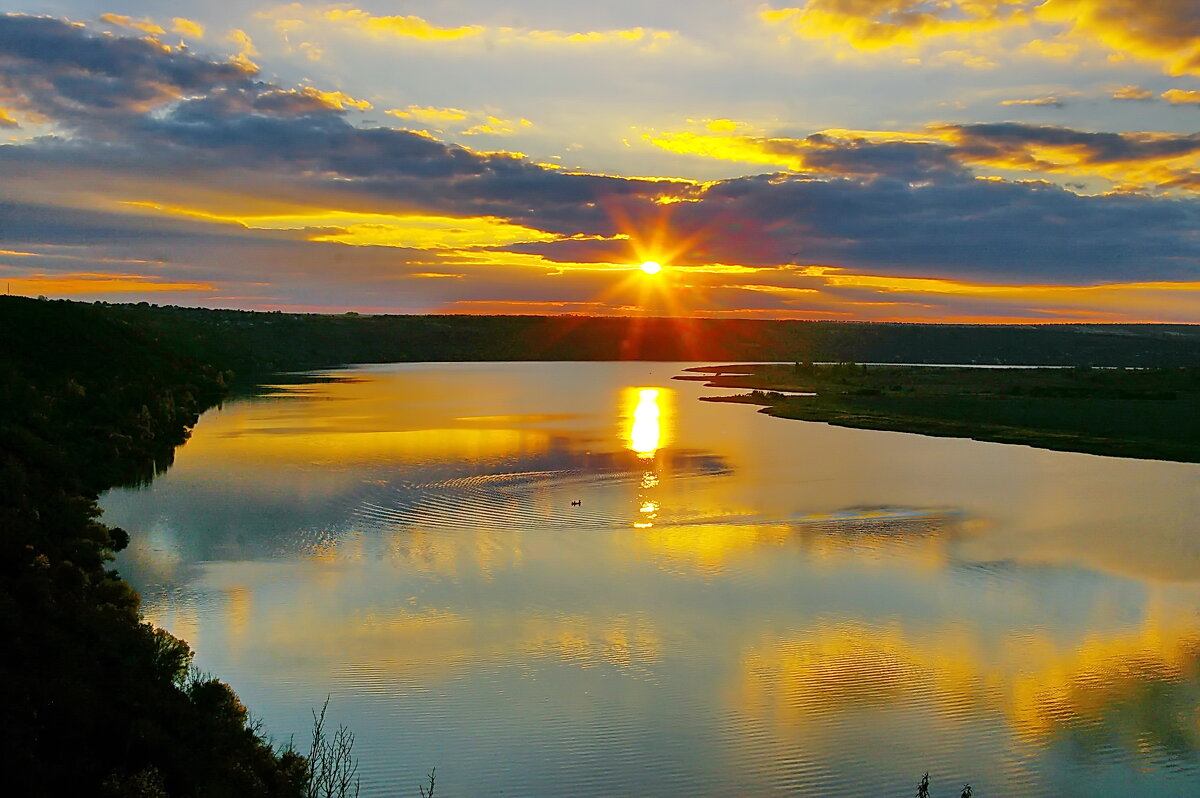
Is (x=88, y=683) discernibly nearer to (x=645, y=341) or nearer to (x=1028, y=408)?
(x=1028, y=408)

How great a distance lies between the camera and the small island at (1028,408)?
3847cm

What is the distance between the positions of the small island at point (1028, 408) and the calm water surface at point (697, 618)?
892 centimetres

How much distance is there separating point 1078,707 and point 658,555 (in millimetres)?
8467

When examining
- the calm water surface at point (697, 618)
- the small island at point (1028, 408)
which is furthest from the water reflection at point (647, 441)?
the small island at point (1028, 408)

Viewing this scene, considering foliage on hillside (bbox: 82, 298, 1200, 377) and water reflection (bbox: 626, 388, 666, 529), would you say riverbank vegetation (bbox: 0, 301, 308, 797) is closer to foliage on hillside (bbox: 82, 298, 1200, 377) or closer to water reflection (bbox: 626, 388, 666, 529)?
water reflection (bbox: 626, 388, 666, 529)

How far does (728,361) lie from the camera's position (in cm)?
16112

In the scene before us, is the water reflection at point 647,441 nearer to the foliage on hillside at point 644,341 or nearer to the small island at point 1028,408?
the small island at point 1028,408

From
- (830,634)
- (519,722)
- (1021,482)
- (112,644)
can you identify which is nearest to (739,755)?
(519,722)

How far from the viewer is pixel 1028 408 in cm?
5000

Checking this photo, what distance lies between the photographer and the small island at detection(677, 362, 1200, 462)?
1515 inches

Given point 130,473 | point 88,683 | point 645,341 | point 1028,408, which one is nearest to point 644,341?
point 645,341

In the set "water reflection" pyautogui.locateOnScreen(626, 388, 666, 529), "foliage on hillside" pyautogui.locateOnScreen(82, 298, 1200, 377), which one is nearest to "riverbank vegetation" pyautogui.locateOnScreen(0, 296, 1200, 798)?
"water reflection" pyautogui.locateOnScreen(626, 388, 666, 529)

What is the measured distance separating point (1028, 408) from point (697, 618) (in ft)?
134

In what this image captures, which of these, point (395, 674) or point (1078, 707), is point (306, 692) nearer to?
point (395, 674)
